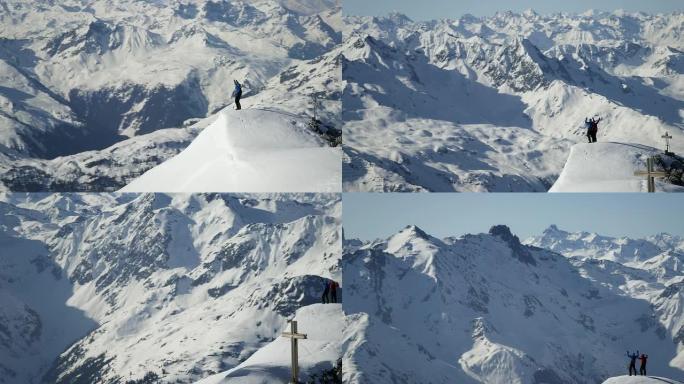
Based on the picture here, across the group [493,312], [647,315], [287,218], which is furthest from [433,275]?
[287,218]

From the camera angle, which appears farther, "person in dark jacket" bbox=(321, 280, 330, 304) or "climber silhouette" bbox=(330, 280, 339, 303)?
"climber silhouette" bbox=(330, 280, 339, 303)

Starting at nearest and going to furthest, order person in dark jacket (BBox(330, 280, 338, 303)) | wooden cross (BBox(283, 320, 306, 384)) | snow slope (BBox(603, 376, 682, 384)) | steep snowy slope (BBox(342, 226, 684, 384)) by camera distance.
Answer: snow slope (BBox(603, 376, 682, 384))
steep snowy slope (BBox(342, 226, 684, 384))
wooden cross (BBox(283, 320, 306, 384))
person in dark jacket (BBox(330, 280, 338, 303))

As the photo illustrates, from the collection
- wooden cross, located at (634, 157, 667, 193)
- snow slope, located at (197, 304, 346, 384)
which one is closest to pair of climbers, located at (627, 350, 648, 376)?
wooden cross, located at (634, 157, 667, 193)

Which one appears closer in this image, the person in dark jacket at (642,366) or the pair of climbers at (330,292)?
the person in dark jacket at (642,366)

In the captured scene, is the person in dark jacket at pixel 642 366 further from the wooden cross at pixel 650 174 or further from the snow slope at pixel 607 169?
the snow slope at pixel 607 169

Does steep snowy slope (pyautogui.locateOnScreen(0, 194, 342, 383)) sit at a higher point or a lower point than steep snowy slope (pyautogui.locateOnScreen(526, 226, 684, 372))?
lower

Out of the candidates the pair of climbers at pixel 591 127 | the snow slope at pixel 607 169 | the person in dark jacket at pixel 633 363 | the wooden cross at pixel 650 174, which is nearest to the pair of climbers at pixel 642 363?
the person in dark jacket at pixel 633 363

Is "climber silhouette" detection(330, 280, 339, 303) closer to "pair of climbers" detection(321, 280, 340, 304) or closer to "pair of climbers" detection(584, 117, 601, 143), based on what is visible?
"pair of climbers" detection(321, 280, 340, 304)

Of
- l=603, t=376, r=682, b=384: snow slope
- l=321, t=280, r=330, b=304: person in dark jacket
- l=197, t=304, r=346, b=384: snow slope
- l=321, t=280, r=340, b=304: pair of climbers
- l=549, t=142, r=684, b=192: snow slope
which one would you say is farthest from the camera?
l=321, t=280, r=340, b=304: pair of climbers
